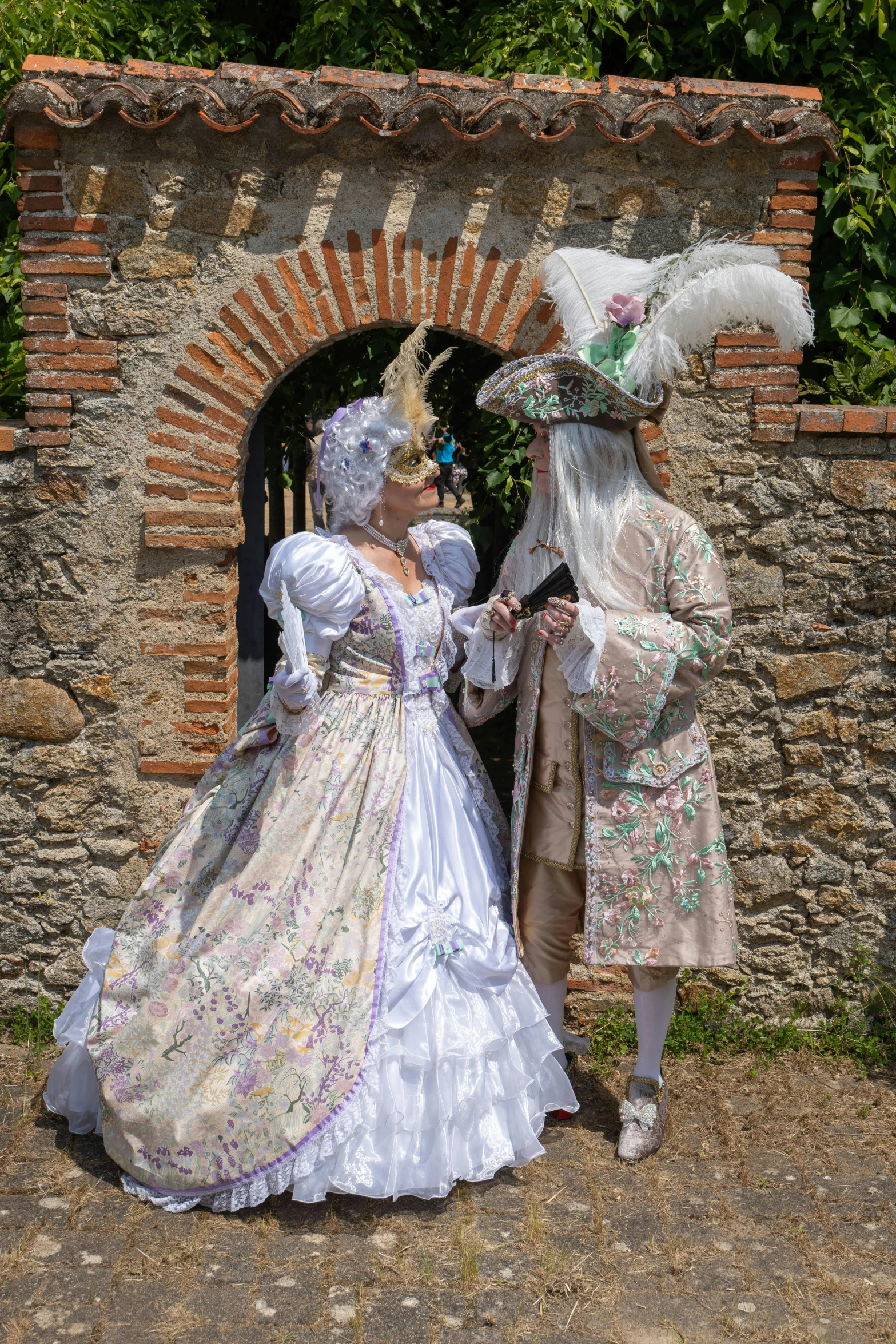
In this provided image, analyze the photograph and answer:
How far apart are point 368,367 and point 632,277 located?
2.38m

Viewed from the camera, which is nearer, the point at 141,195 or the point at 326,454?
the point at 326,454

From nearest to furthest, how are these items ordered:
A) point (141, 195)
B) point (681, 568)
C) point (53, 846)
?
point (681, 568)
point (141, 195)
point (53, 846)

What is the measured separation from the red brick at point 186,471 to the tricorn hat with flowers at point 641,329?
0.98m

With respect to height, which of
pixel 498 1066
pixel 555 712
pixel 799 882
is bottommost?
pixel 498 1066

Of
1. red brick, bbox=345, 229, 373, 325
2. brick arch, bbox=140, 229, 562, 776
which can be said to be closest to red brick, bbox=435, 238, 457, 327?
brick arch, bbox=140, 229, 562, 776

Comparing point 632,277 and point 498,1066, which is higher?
point 632,277

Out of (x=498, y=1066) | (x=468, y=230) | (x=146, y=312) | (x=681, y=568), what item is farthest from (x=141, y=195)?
(x=498, y=1066)

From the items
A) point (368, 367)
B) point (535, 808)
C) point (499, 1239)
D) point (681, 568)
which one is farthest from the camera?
point (368, 367)

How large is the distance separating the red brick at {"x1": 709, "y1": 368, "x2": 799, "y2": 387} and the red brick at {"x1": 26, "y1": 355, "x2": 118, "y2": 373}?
1.92m

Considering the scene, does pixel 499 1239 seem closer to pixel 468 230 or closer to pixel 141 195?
pixel 468 230

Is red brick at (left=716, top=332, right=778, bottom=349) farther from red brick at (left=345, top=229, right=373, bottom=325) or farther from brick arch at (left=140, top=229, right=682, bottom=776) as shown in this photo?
red brick at (left=345, top=229, right=373, bottom=325)

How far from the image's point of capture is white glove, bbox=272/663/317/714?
10.0ft

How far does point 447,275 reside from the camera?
12.4 feet

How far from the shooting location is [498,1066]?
310 centimetres
